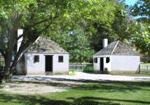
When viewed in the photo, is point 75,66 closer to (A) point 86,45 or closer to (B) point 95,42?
(A) point 86,45

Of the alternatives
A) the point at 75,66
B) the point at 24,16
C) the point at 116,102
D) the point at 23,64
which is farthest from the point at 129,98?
the point at 75,66

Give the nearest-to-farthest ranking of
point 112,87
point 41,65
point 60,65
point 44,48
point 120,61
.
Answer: point 112,87 → point 41,65 → point 60,65 → point 44,48 → point 120,61

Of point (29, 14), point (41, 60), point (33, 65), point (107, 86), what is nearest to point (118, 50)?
point (41, 60)

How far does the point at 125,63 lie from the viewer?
1399 inches

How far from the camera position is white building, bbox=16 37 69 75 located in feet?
102

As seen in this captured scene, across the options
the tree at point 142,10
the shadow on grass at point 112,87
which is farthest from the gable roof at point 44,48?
the tree at point 142,10

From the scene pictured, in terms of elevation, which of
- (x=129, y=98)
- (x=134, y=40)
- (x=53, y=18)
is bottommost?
(x=129, y=98)

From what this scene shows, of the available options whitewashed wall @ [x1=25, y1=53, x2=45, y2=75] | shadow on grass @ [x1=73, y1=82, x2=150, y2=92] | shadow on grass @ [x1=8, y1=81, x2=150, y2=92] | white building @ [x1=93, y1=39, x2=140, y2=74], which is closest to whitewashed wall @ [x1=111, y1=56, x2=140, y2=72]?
white building @ [x1=93, y1=39, x2=140, y2=74]

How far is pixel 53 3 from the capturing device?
16.4m

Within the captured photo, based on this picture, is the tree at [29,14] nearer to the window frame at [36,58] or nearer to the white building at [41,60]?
the white building at [41,60]

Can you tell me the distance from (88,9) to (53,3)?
2.55 meters

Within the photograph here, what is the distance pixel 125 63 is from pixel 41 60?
12.4 metres

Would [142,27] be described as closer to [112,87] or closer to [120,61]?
[112,87]

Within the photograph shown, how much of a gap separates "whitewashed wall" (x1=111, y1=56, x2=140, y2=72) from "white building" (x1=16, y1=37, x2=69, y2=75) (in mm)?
7421
